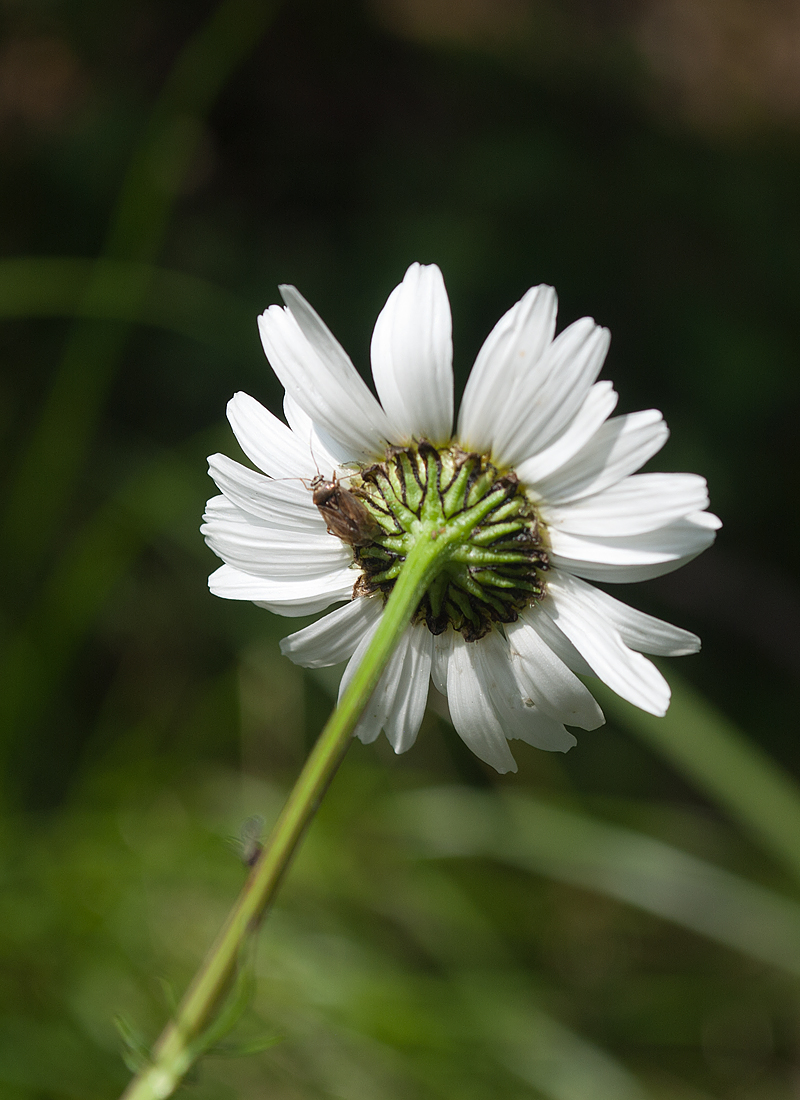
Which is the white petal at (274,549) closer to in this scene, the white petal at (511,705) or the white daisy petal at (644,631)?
the white petal at (511,705)

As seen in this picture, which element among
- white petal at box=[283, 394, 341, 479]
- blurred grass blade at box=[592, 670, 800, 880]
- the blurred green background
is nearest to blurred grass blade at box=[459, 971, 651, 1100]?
the blurred green background

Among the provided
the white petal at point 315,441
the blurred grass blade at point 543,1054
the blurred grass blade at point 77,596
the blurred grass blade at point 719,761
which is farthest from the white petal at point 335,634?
the blurred grass blade at point 543,1054

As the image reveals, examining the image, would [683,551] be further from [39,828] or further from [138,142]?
[138,142]

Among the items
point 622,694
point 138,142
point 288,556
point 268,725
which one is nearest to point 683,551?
point 622,694

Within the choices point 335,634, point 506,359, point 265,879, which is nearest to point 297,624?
point 335,634

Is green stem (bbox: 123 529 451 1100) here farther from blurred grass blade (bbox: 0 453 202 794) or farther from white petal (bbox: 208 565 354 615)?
blurred grass blade (bbox: 0 453 202 794)

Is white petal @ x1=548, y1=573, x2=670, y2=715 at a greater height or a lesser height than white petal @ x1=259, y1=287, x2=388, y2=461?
lesser

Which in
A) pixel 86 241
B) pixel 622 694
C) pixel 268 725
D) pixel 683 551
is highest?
pixel 86 241
